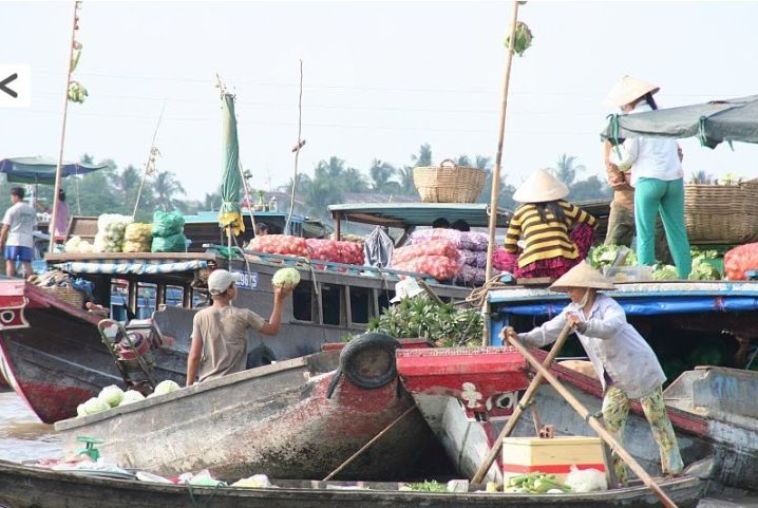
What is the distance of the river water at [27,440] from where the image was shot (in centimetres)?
845

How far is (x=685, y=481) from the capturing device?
21.4 feet

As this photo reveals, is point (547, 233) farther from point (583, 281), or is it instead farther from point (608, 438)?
point (608, 438)

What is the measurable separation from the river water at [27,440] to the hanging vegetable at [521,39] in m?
3.86

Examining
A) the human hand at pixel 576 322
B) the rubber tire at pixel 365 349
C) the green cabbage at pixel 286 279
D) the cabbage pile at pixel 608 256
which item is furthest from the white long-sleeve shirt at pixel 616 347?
the green cabbage at pixel 286 279

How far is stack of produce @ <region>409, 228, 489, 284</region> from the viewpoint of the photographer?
1395 centimetres

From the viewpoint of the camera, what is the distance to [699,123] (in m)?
7.69

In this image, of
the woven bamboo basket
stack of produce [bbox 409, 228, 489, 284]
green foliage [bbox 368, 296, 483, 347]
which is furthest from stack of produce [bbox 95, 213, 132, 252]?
green foliage [bbox 368, 296, 483, 347]

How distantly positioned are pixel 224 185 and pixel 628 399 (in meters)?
8.11

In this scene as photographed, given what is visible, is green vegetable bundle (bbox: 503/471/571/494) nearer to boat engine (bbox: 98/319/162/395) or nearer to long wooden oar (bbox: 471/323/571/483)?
long wooden oar (bbox: 471/323/571/483)

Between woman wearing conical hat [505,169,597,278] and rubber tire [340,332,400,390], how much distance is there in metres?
1.31

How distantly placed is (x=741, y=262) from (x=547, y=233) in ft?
4.19

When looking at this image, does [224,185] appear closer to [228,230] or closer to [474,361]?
[228,230]

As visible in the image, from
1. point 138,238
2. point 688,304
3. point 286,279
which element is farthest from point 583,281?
point 138,238

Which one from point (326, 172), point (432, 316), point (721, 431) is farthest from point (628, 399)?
point (326, 172)
